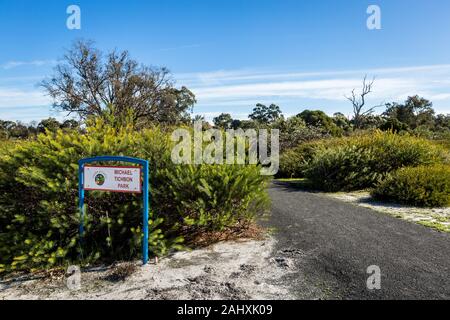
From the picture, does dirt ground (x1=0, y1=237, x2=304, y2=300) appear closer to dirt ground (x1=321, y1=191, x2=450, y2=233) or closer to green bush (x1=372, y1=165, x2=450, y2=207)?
dirt ground (x1=321, y1=191, x2=450, y2=233)

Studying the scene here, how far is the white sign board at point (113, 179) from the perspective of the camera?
5.23 meters

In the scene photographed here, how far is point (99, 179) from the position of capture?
5.34 m

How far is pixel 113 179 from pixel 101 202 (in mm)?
752

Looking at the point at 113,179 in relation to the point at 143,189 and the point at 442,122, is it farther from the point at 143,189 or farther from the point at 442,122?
the point at 442,122

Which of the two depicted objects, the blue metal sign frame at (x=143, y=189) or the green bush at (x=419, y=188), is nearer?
the blue metal sign frame at (x=143, y=189)

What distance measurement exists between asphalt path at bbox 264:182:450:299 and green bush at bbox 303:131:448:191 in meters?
4.34

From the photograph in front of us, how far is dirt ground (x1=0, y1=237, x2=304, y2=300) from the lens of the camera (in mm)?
4402

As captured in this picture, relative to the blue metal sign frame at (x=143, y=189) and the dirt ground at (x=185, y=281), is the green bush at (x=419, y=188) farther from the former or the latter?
the blue metal sign frame at (x=143, y=189)

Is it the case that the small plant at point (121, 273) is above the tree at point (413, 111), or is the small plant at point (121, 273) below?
below

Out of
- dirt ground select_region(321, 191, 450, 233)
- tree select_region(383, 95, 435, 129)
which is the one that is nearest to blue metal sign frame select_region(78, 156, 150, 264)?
dirt ground select_region(321, 191, 450, 233)

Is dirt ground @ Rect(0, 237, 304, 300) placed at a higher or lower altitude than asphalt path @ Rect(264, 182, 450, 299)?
lower

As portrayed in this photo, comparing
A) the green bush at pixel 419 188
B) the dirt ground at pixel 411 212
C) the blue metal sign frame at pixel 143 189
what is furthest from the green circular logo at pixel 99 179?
the green bush at pixel 419 188

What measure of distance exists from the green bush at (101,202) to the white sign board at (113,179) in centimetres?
34

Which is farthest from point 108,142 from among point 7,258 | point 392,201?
point 392,201
